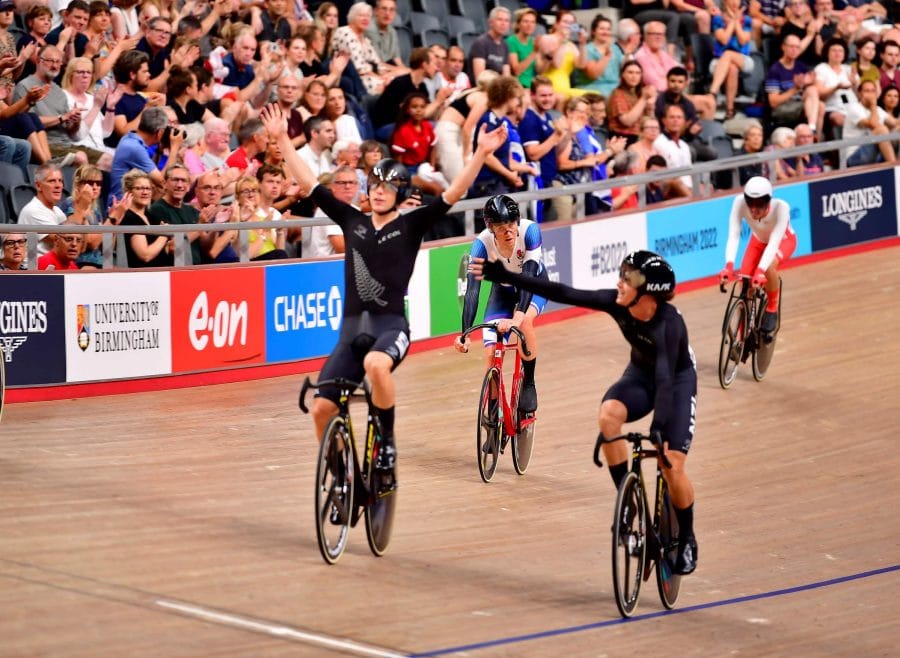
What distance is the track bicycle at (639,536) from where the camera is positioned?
7.54 m

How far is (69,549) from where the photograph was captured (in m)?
8.27

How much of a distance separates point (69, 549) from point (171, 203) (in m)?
4.22

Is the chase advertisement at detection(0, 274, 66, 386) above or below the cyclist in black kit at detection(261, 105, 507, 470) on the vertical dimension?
below

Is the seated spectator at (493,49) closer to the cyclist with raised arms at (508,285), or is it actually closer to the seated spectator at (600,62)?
the seated spectator at (600,62)

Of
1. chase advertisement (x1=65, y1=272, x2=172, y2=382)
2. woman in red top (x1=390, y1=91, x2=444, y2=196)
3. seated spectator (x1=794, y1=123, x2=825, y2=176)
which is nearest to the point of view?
chase advertisement (x1=65, y1=272, x2=172, y2=382)

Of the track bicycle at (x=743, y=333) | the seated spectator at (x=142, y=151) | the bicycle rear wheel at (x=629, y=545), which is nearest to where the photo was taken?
the bicycle rear wheel at (x=629, y=545)

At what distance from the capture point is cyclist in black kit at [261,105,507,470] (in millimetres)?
8227

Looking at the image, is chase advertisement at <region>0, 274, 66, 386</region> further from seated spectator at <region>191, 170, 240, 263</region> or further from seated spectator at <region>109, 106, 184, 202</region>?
seated spectator at <region>191, 170, 240, 263</region>

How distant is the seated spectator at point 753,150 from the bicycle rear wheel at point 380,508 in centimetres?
920

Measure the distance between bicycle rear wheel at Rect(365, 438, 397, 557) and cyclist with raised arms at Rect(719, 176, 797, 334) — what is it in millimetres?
4828

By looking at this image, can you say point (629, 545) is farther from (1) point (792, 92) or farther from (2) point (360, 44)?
(1) point (792, 92)

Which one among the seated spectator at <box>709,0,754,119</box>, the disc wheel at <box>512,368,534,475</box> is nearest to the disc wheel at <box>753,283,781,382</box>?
the disc wheel at <box>512,368,534,475</box>

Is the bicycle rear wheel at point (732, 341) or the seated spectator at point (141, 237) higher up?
the seated spectator at point (141, 237)

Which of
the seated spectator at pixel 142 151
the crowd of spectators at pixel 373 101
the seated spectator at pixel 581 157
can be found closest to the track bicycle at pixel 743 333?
the crowd of spectators at pixel 373 101
